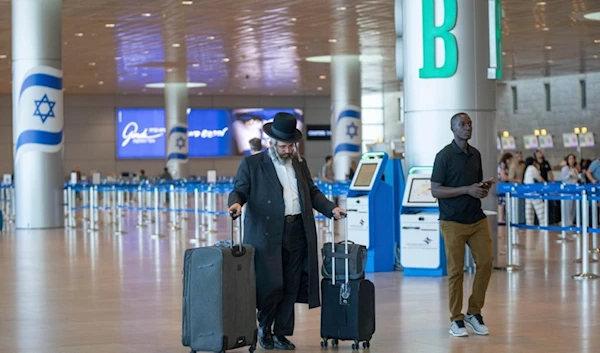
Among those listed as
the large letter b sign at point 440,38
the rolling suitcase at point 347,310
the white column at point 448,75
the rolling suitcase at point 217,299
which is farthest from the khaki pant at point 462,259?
the large letter b sign at point 440,38

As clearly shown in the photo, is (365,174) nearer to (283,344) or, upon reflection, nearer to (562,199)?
(562,199)

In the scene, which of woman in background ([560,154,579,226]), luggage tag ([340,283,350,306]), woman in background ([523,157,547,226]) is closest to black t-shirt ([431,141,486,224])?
luggage tag ([340,283,350,306])

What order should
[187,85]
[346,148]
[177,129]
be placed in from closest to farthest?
[346,148], [177,129], [187,85]

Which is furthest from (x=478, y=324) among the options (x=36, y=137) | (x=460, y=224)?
(x=36, y=137)

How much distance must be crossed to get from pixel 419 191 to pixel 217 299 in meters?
6.09

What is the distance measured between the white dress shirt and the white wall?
33.9 m

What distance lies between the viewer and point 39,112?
22.5m

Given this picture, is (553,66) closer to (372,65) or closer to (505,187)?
(372,65)

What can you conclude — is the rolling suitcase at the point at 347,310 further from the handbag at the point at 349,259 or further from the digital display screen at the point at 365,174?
the digital display screen at the point at 365,174

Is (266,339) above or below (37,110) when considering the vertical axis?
below

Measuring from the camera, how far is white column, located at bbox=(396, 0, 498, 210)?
12.8m

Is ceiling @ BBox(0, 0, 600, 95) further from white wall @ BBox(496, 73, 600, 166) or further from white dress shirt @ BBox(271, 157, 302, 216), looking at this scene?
white dress shirt @ BBox(271, 157, 302, 216)

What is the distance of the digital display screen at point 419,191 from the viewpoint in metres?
12.8

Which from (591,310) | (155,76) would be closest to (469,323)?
(591,310)
